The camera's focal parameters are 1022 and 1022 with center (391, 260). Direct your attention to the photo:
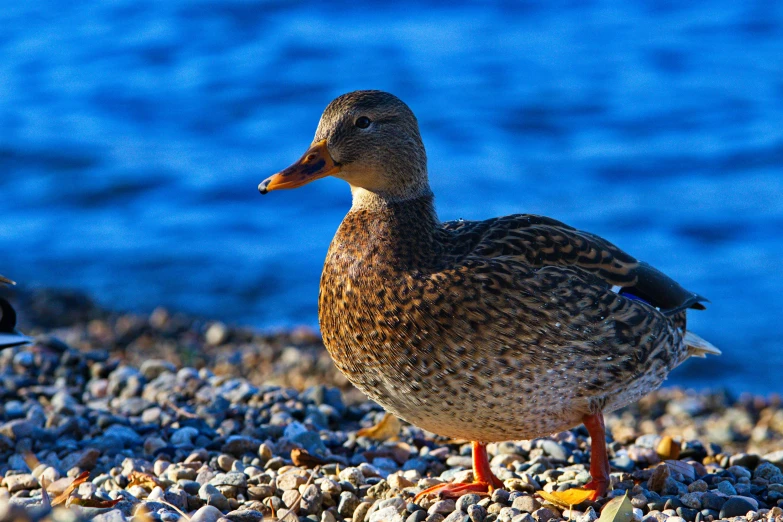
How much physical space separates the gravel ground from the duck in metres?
0.39

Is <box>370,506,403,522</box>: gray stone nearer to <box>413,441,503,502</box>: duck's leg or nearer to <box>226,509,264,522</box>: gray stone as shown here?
<box>413,441,503,502</box>: duck's leg

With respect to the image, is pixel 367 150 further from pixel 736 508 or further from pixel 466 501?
pixel 736 508

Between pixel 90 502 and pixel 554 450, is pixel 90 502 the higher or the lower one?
the lower one

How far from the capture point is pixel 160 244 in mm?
9562

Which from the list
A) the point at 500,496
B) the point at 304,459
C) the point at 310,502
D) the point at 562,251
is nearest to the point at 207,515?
the point at 310,502

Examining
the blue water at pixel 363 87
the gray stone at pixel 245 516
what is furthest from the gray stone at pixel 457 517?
the blue water at pixel 363 87

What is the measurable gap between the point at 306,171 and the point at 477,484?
4.43ft

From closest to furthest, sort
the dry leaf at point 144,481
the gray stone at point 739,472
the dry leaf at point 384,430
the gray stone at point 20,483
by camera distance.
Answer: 1. the dry leaf at point 144,481
2. the gray stone at point 20,483
3. the gray stone at point 739,472
4. the dry leaf at point 384,430

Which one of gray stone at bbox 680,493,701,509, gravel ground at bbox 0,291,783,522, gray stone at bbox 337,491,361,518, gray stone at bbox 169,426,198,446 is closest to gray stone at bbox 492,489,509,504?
gravel ground at bbox 0,291,783,522

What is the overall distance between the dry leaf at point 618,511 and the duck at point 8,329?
277cm

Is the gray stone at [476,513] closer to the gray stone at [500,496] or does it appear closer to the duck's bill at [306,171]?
the gray stone at [500,496]

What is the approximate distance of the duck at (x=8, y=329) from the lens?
4.61 m

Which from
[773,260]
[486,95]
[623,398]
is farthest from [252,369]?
[486,95]

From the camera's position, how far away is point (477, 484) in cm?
389
